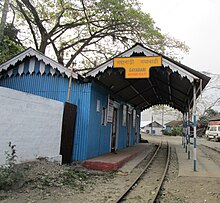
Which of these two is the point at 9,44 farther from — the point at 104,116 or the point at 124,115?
the point at 124,115

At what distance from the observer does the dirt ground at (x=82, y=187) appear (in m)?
5.40

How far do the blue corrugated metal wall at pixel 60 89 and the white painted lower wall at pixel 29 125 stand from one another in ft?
3.71

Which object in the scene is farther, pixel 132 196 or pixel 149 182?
pixel 149 182

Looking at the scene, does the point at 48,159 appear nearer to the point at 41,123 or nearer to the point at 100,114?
the point at 41,123

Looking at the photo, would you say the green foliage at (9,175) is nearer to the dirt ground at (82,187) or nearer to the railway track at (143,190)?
the dirt ground at (82,187)

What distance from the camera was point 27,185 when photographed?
19.2 feet

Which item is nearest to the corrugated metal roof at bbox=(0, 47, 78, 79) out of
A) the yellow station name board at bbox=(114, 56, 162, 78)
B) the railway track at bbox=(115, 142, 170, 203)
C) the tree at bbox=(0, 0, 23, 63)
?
the yellow station name board at bbox=(114, 56, 162, 78)

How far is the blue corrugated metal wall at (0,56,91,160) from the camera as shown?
31.5 ft

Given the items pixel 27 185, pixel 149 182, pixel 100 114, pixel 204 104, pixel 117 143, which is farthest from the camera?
pixel 204 104

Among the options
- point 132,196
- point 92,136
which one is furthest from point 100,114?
point 132,196

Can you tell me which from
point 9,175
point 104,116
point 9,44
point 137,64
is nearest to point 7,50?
point 9,44

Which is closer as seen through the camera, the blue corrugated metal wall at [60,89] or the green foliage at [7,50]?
the blue corrugated metal wall at [60,89]

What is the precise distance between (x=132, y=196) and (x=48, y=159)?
3266mm

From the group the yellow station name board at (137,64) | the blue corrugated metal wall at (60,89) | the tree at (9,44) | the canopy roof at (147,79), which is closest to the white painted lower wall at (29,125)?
the blue corrugated metal wall at (60,89)
